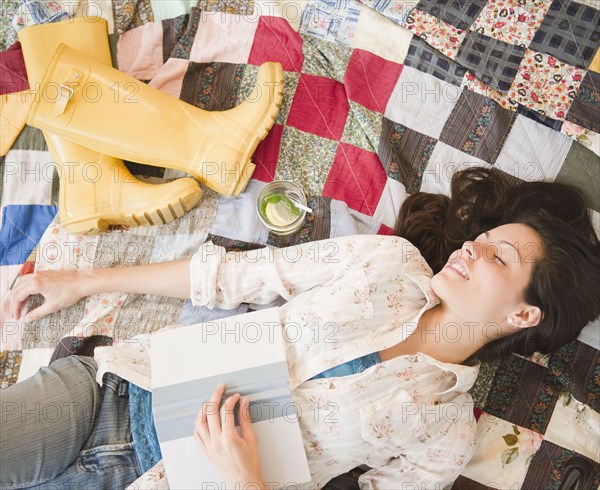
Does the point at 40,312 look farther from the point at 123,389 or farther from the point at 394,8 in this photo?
the point at 394,8

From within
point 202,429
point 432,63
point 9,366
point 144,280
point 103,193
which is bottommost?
point 9,366

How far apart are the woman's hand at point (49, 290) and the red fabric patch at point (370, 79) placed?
846 millimetres

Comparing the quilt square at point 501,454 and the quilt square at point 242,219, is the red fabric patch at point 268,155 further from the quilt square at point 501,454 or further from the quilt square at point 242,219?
the quilt square at point 501,454

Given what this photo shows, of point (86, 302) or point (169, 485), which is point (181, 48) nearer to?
point (86, 302)

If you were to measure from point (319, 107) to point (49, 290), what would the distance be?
32.5 inches

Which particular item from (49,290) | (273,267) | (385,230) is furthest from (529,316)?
(49,290)

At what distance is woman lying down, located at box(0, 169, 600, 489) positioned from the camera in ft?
3.83

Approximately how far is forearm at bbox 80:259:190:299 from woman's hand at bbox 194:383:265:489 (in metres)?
0.27

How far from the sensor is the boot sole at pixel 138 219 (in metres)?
1.43

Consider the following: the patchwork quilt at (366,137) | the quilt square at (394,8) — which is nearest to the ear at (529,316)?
the patchwork quilt at (366,137)

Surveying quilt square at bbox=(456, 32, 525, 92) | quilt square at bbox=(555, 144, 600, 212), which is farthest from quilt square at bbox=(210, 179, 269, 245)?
quilt square at bbox=(555, 144, 600, 212)

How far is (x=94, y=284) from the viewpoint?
1.36 metres

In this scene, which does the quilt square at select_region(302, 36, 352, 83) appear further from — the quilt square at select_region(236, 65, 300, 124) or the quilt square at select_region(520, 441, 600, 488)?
the quilt square at select_region(520, 441, 600, 488)

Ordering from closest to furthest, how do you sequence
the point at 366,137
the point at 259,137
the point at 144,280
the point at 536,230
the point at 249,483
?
the point at 249,483 → the point at 536,230 → the point at 144,280 → the point at 259,137 → the point at 366,137
